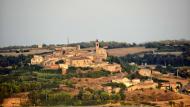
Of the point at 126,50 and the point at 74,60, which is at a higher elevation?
the point at 126,50

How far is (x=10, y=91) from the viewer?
34.1 metres

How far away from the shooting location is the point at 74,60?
47000 mm

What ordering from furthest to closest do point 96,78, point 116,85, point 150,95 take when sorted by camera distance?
1. point 96,78
2. point 116,85
3. point 150,95

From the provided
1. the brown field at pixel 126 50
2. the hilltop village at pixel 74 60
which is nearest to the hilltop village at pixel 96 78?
the hilltop village at pixel 74 60

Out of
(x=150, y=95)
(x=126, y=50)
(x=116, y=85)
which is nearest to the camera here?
(x=150, y=95)

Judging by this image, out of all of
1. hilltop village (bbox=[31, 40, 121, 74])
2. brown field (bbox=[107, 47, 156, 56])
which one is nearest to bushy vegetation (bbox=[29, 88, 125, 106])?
hilltop village (bbox=[31, 40, 121, 74])

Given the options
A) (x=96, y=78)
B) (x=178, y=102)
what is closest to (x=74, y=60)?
(x=96, y=78)

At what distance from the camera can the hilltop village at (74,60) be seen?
1804 inches

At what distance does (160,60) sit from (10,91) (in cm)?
2445

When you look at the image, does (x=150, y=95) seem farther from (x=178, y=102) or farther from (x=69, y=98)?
(x=69, y=98)

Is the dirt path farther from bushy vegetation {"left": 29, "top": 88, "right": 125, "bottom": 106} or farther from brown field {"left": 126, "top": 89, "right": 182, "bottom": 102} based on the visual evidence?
bushy vegetation {"left": 29, "top": 88, "right": 125, "bottom": 106}

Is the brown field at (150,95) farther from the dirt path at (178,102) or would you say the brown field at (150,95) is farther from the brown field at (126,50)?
the brown field at (126,50)

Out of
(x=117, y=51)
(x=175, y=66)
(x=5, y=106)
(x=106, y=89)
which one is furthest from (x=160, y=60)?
(x=5, y=106)

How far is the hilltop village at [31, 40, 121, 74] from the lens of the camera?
1804 inches
